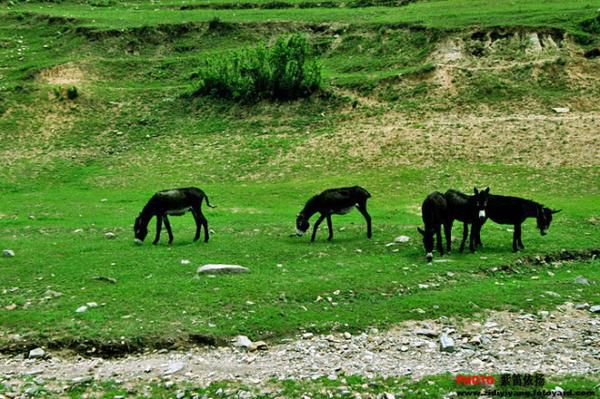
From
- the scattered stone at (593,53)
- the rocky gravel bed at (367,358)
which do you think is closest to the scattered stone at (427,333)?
the rocky gravel bed at (367,358)

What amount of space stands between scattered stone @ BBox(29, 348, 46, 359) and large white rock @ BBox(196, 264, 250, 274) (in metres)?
4.74

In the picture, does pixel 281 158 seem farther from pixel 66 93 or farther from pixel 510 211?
pixel 510 211

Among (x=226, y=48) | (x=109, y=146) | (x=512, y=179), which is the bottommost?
(x=512, y=179)

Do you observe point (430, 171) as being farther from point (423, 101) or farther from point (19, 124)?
point (19, 124)

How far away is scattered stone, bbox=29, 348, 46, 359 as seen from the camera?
12.1m

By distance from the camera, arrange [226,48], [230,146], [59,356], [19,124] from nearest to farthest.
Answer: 1. [59,356]
2. [230,146]
3. [19,124]
4. [226,48]

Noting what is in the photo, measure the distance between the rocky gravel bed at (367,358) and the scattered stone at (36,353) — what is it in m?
0.02

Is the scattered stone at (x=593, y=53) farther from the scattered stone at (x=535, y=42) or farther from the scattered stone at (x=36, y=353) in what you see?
the scattered stone at (x=36, y=353)

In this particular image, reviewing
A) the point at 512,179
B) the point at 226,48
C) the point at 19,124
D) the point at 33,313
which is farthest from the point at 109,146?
the point at 33,313

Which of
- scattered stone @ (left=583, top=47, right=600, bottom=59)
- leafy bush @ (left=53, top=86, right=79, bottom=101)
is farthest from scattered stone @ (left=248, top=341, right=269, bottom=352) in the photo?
scattered stone @ (left=583, top=47, right=600, bottom=59)

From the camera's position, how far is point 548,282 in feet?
51.3

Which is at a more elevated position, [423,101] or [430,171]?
[423,101]

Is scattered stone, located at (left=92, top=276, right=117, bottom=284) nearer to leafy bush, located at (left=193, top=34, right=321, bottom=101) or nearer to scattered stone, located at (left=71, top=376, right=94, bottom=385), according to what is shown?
scattered stone, located at (left=71, top=376, right=94, bottom=385)

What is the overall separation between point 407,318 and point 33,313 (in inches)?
322
